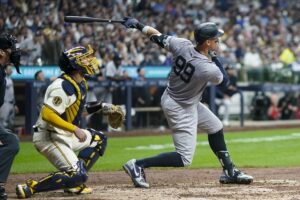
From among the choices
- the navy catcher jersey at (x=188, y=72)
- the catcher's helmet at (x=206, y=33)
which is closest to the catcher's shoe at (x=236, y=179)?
the navy catcher jersey at (x=188, y=72)

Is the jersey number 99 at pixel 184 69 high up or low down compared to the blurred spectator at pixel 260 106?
up

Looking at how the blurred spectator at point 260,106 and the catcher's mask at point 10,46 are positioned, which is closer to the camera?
the catcher's mask at point 10,46

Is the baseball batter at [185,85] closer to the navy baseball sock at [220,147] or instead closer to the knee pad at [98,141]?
→ the navy baseball sock at [220,147]

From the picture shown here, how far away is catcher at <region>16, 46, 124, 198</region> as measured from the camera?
721cm

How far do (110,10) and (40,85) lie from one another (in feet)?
16.3

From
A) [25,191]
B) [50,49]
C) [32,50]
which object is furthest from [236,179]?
[50,49]

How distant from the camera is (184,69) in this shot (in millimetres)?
8141

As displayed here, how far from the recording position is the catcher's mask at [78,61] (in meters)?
7.52

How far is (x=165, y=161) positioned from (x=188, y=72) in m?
0.99

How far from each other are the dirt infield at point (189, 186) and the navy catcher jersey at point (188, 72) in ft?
3.28

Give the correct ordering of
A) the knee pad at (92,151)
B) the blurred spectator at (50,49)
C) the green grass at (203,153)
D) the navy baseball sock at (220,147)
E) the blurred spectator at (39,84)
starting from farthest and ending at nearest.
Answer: the blurred spectator at (50,49), the blurred spectator at (39,84), the green grass at (203,153), the navy baseball sock at (220,147), the knee pad at (92,151)

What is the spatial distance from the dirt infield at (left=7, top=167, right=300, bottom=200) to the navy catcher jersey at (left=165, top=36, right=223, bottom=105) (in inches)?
39.4

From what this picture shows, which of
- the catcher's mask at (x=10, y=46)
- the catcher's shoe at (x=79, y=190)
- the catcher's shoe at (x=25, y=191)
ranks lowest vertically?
the catcher's shoe at (x=79, y=190)

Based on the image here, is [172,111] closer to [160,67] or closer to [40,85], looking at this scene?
[40,85]
